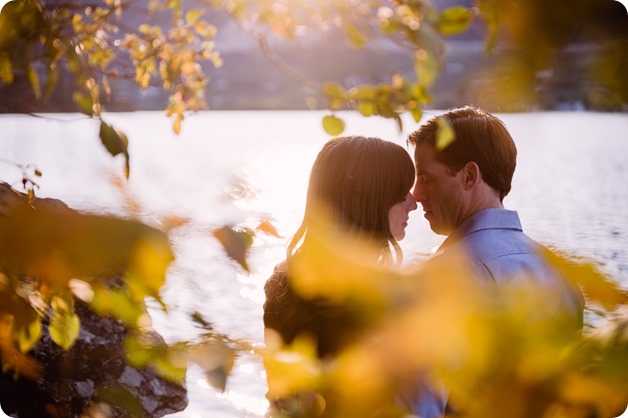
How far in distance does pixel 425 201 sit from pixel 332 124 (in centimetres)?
172

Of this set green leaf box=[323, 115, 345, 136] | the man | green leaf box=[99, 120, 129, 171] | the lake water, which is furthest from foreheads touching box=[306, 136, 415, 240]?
green leaf box=[99, 120, 129, 171]

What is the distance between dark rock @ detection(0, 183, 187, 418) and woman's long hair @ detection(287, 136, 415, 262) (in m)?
2.98

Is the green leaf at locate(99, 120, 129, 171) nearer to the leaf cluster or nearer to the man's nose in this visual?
the leaf cluster

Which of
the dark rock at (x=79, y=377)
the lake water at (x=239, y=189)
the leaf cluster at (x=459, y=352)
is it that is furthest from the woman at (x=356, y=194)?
the dark rock at (x=79, y=377)

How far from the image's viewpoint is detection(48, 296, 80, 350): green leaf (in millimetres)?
1367

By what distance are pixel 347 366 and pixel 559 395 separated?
0.25m

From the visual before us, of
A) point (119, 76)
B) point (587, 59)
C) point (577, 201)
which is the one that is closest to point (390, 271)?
point (587, 59)

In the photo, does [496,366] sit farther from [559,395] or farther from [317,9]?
[317,9]

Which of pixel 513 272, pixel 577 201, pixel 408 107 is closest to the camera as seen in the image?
pixel 408 107

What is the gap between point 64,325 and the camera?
1432 millimetres

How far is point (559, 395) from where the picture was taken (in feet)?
2.60

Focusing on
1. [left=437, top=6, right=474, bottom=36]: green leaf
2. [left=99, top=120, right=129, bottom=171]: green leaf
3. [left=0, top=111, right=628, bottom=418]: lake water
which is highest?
[left=437, top=6, right=474, bottom=36]: green leaf

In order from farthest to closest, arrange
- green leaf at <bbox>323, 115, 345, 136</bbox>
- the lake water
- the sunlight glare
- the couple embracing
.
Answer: the sunlight glare < the couple embracing < green leaf at <bbox>323, 115, 345, 136</bbox> < the lake water

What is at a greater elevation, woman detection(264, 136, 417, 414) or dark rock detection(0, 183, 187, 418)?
woman detection(264, 136, 417, 414)
